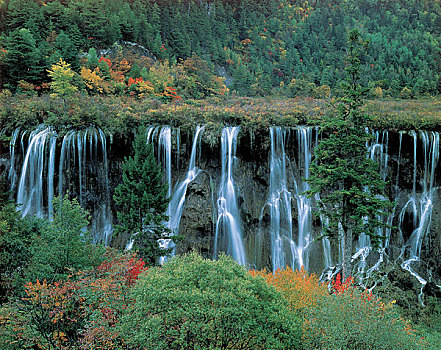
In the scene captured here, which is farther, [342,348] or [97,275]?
[97,275]

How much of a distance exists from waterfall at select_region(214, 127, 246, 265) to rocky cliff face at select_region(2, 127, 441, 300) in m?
0.08

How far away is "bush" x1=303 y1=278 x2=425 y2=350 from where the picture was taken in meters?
12.9

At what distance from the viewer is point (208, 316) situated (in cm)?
1245

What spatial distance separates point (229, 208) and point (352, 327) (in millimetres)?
17052

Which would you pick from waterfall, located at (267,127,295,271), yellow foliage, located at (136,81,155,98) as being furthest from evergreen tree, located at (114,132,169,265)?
yellow foliage, located at (136,81,155,98)

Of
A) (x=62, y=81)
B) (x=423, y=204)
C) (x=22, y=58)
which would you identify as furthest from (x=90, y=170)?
Result: (x=423, y=204)

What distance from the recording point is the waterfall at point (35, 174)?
29.6 metres

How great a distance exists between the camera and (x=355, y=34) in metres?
20.6

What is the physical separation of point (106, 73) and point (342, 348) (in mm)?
38470

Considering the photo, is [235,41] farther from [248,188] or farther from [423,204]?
[423,204]

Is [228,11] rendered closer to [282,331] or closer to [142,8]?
[142,8]

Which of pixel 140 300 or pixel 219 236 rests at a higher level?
pixel 140 300

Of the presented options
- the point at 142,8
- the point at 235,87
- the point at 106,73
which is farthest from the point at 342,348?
the point at 142,8

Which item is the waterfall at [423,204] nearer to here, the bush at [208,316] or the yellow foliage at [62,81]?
the bush at [208,316]
